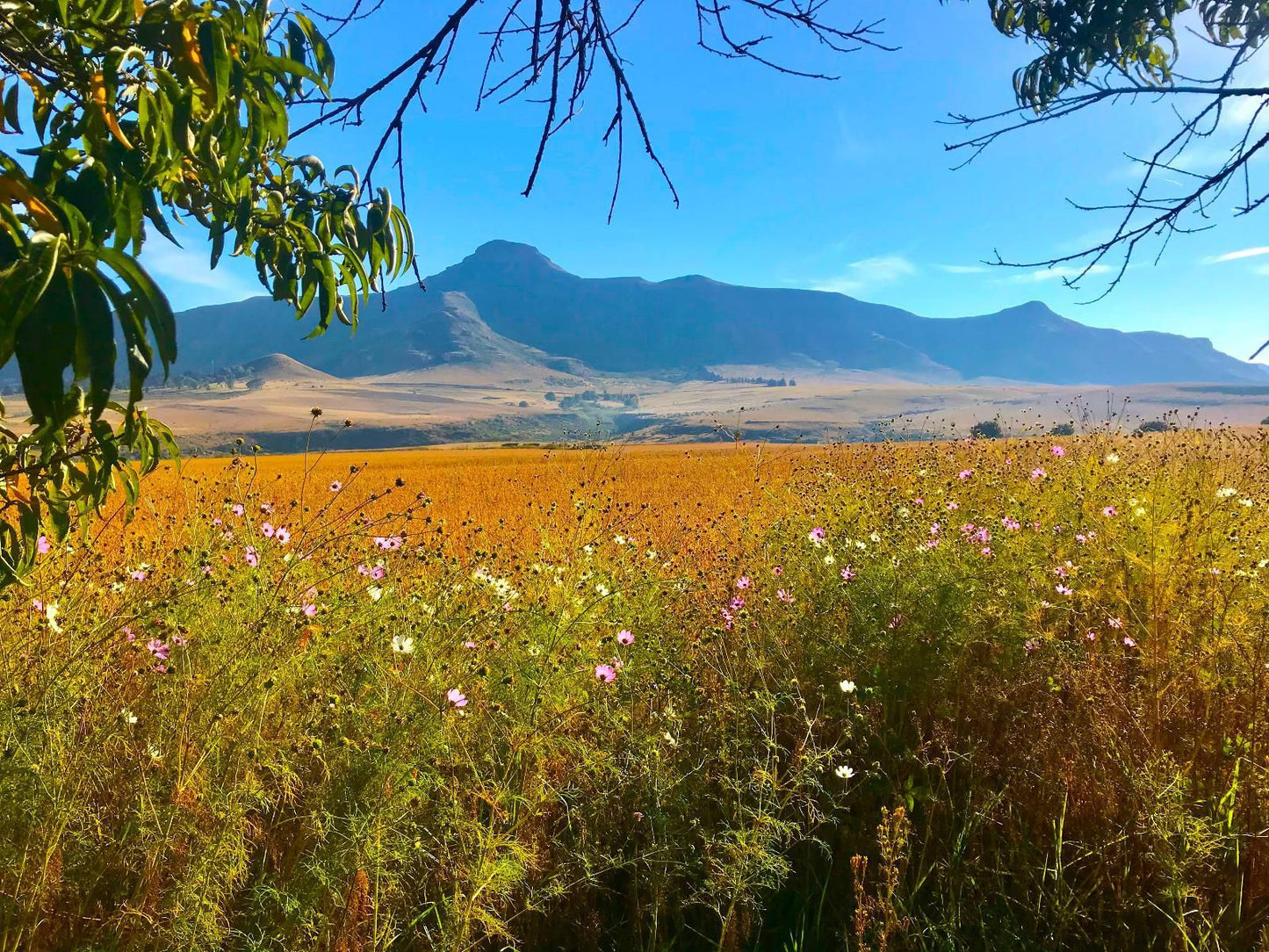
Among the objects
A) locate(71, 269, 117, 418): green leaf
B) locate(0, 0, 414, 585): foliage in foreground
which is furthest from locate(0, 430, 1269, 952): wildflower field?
locate(71, 269, 117, 418): green leaf

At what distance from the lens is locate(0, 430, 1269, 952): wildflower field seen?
1939 mm

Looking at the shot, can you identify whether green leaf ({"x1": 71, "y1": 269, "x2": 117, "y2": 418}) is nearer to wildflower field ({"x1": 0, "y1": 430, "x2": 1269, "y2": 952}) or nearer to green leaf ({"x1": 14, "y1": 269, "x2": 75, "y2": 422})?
green leaf ({"x1": 14, "y1": 269, "x2": 75, "y2": 422})

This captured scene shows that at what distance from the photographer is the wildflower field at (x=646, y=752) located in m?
1.94

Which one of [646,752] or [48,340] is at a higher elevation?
[48,340]

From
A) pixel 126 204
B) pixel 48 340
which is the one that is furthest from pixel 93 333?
pixel 126 204

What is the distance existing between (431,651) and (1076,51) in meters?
4.09

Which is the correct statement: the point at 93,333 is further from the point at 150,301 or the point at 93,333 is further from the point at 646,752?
the point at 646,752

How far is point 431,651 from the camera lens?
283 centimetres

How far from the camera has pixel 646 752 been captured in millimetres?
2494

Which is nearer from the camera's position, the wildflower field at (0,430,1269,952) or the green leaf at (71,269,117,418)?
the green leaf at (71,269,117,418)

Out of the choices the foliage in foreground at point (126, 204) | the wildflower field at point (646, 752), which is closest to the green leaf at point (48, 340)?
the foliage in foreground at point (126, 204)

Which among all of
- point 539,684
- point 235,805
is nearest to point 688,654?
point 539,684

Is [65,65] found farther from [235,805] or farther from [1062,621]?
[1062,621]

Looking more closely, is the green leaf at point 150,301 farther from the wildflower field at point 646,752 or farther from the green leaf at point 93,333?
the wildflower field at point 646,752
